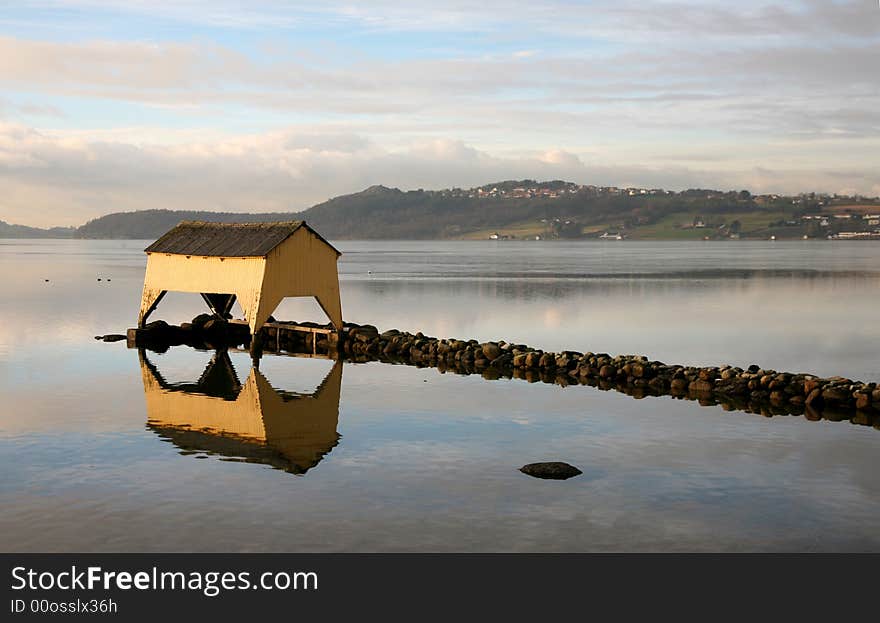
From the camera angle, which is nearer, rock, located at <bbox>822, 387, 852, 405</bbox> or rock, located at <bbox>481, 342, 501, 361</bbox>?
rock, located at <bbox>822, 387, 852, 405</bbox>

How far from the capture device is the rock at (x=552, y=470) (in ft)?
66.1

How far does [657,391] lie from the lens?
31.2m

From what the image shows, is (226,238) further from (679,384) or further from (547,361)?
(679,384)

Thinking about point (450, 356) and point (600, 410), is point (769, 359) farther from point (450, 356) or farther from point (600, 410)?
point (600, 410)

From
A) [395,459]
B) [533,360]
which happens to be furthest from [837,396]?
[395,459]

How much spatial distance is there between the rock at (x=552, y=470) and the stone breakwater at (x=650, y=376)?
9382 millimetres

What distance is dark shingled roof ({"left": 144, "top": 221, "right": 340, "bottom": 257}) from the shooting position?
1547 inches

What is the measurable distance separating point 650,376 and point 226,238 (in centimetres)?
1833

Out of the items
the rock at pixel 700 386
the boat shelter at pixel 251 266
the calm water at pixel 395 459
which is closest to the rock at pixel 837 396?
the calm water at pixel 395 459

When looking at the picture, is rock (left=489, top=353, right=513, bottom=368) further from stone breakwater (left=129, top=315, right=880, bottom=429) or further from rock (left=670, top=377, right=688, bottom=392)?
rock (left=670, top=377, right=688, bottom=392)

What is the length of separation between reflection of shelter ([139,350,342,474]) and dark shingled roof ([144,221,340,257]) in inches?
235

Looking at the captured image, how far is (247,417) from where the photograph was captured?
26781 mm

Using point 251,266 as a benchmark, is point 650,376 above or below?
below

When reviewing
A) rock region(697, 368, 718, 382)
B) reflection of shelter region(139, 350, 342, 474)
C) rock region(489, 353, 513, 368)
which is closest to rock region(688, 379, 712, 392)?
rock region(697, 368, 718, 382)
